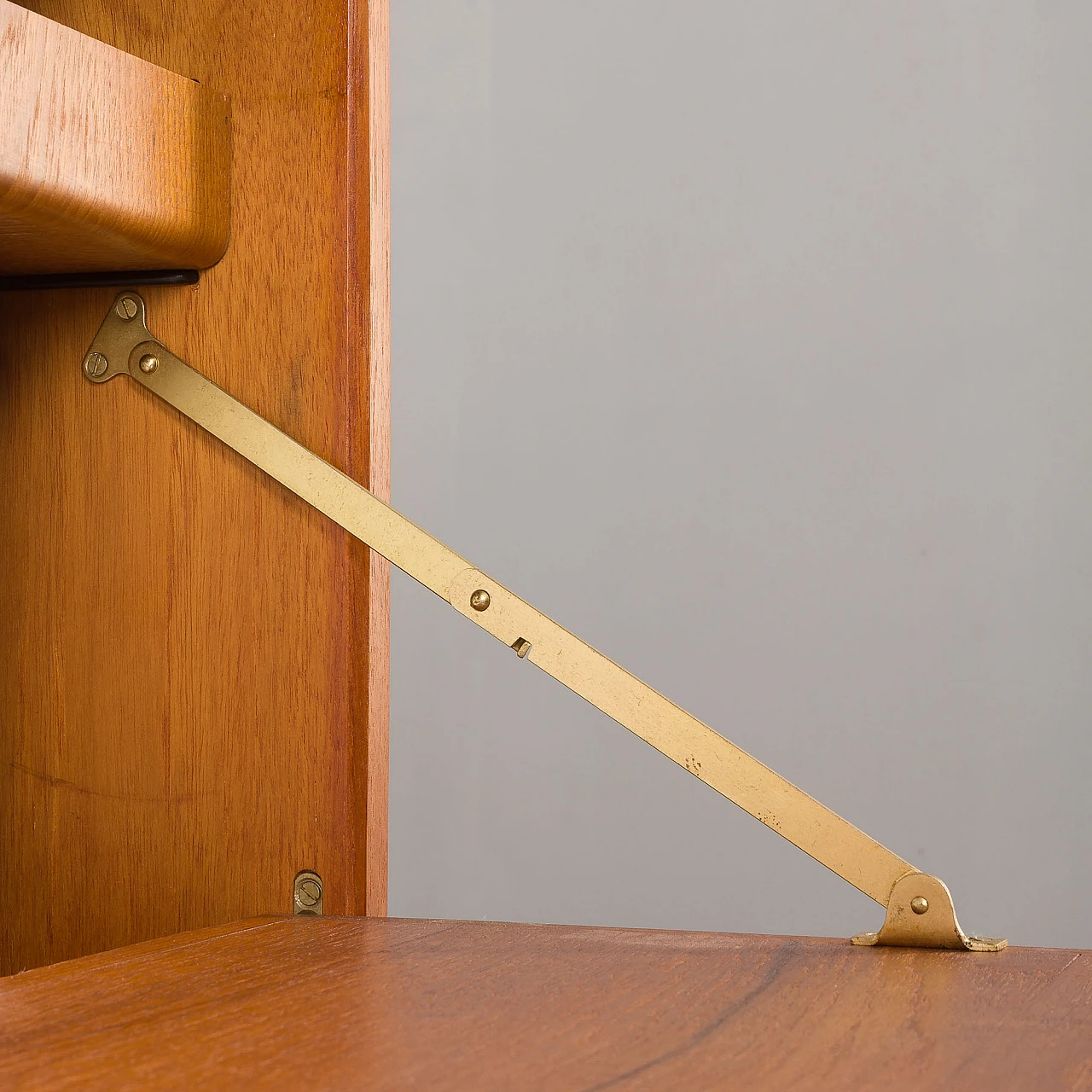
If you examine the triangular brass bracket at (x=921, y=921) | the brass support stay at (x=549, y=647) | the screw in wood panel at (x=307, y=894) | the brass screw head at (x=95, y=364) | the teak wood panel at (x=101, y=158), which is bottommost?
the screw in wood panel at (x=307, y=894)

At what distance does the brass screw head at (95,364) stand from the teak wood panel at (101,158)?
0.03 meters

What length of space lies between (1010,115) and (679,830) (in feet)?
2.47

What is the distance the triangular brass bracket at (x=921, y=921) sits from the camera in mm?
416

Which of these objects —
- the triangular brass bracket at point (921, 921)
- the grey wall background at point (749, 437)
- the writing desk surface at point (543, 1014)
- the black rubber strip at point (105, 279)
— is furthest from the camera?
the grey wall background at point (749, 437)

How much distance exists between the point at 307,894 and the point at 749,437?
892 mm

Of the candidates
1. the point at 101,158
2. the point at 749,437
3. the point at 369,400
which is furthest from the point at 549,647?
the point at 749,437

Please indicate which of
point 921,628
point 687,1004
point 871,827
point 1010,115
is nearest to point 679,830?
point 871,827

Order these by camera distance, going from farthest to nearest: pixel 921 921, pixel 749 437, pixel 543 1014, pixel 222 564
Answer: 1. pixel 749 437
2. pixel 222 564
3. pixel 921 921
4. pixel 543 1014

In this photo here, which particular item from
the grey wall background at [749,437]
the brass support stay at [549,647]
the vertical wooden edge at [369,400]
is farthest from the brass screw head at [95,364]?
the grey wall background at [749,437]

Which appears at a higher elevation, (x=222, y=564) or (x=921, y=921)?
(x=222, y=564)

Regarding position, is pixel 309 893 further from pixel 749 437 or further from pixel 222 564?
pixel 749 437

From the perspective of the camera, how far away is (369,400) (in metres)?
0.52

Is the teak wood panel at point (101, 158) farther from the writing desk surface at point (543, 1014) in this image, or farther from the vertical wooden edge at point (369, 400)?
the writing desk surface at point (543, 1014)

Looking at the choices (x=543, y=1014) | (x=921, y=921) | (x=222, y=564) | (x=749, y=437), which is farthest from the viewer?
(x=749, y=437)
